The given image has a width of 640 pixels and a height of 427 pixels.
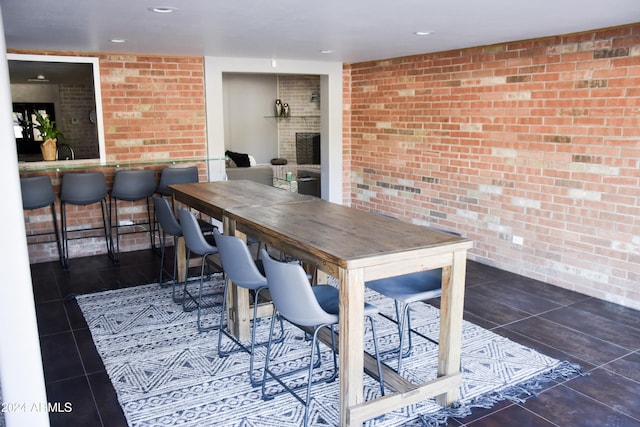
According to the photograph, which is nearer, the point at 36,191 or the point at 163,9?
the point at 163,9

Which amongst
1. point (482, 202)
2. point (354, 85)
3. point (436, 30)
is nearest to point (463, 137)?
point (482, 202)

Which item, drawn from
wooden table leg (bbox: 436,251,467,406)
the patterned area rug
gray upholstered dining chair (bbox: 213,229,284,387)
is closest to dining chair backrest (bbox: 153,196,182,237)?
the patterned area rug

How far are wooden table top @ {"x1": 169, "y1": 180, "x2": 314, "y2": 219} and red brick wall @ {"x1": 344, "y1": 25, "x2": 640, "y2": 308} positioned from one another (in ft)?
7.10

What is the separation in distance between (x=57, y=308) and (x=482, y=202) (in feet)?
13.3

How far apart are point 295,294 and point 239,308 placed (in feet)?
3.99

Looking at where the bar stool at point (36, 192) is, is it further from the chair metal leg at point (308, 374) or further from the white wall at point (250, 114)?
the white wall at point (250, 114)

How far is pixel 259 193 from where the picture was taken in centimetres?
436

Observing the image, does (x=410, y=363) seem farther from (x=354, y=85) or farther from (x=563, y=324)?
(x=354, y=85)

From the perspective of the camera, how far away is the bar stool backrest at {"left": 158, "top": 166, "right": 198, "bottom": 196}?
592 cm

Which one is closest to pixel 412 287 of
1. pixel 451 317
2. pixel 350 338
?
pixel 451 317

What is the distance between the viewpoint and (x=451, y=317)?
2.80 meters

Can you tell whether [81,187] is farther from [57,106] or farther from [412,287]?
[57,106]

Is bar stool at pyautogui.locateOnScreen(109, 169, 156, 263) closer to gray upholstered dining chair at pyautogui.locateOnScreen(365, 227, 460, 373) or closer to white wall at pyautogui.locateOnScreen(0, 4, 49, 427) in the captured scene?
gray upholstered dining chair at pyautogui.locateOnScreen(365, 227, 460, 373)

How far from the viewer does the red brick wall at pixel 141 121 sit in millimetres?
5879
